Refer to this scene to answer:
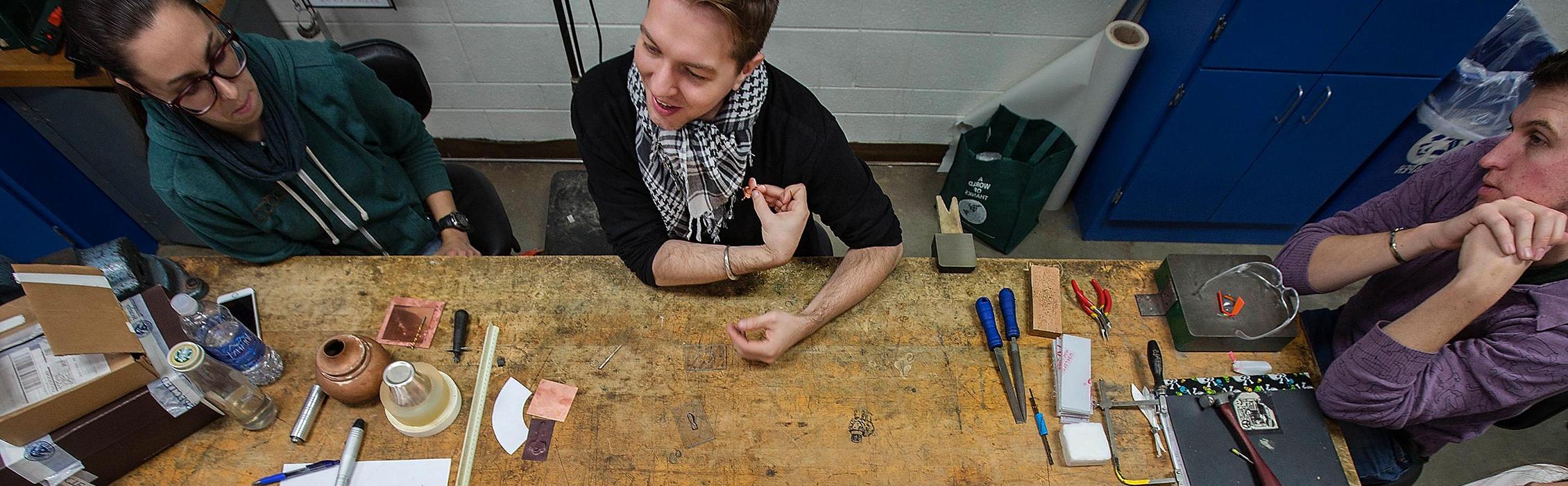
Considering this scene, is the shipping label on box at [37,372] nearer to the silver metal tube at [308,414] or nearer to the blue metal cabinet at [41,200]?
the silver metal tube at [308,414]

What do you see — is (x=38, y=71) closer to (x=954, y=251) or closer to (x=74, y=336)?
(x=74, y=336)

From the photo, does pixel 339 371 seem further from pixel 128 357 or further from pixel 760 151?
pixel 760 151

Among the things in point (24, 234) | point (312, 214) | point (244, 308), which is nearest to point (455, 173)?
point (312, 214)

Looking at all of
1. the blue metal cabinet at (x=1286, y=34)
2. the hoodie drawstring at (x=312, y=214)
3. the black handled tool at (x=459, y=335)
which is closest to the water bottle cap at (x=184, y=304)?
the hoodie drawstring at (x=312, y=214)

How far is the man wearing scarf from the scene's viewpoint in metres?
1.38

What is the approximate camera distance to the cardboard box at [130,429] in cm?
116

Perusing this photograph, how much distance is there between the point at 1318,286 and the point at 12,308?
2.66m

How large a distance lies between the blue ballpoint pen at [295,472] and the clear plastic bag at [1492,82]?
11.4 feet

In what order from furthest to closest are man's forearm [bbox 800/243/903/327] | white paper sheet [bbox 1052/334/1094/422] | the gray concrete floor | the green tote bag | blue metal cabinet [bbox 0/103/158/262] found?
the green tote bag
the gray concrete floor
blue metal cabinet [bbox 0/103/158/262]
man's forearm [bbox 800/243/903/327]
white paper sheet [bbox 1052/334/1094/422]

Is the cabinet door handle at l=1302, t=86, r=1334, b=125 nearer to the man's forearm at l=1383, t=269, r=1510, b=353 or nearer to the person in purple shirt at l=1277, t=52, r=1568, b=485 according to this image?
the person in purple shirt at l=1277, t=52, r=1568, b=485

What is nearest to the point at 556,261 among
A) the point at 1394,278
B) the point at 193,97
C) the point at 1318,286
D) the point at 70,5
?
the point at 193,97

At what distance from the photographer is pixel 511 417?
133cm

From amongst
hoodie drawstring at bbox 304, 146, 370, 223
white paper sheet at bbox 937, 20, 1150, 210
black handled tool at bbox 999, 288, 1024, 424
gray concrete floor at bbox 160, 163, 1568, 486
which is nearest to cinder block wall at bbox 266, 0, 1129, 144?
white paper sheet at bbox 937, 20, 1150, 210

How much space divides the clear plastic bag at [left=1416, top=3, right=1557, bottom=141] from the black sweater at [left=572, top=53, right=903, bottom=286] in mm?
2227
